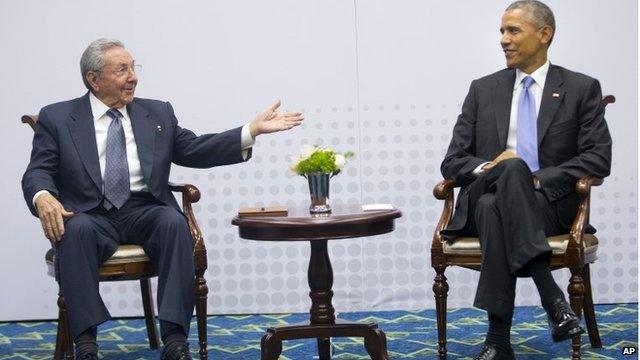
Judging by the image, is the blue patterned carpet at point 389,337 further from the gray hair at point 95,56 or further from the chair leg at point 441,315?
the gray hair at point 95,56

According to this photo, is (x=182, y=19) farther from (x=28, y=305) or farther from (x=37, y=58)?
(x=28, y=305)

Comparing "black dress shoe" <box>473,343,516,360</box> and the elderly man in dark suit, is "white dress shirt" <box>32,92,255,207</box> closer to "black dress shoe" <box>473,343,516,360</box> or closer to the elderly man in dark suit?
the elderly man in dark suit

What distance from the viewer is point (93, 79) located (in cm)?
456

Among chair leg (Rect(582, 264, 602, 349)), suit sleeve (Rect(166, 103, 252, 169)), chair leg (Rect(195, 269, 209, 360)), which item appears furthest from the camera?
suit sleeve (Rect(166, 103, 252, 169))

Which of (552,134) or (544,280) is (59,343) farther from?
(552,134)

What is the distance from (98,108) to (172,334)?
118 centimetres

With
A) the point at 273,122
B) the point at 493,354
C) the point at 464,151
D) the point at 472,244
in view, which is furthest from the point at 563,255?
the point at 273,122

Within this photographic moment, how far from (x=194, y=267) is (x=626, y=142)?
8.72ft

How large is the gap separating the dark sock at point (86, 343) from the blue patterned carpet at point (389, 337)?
0.63m

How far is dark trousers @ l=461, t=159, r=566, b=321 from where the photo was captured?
3.83m

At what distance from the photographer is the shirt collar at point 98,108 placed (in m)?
4.54

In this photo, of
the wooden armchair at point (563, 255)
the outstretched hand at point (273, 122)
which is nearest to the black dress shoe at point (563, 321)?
the wooden armchair at point (563, 255)

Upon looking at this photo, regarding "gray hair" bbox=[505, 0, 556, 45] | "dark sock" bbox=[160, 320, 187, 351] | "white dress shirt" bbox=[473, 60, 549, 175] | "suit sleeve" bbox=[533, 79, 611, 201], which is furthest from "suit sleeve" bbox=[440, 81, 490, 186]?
"dark sock" bbox=[160, 320, 187, 351]

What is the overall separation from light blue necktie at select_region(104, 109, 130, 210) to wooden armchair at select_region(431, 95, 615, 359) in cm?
136
